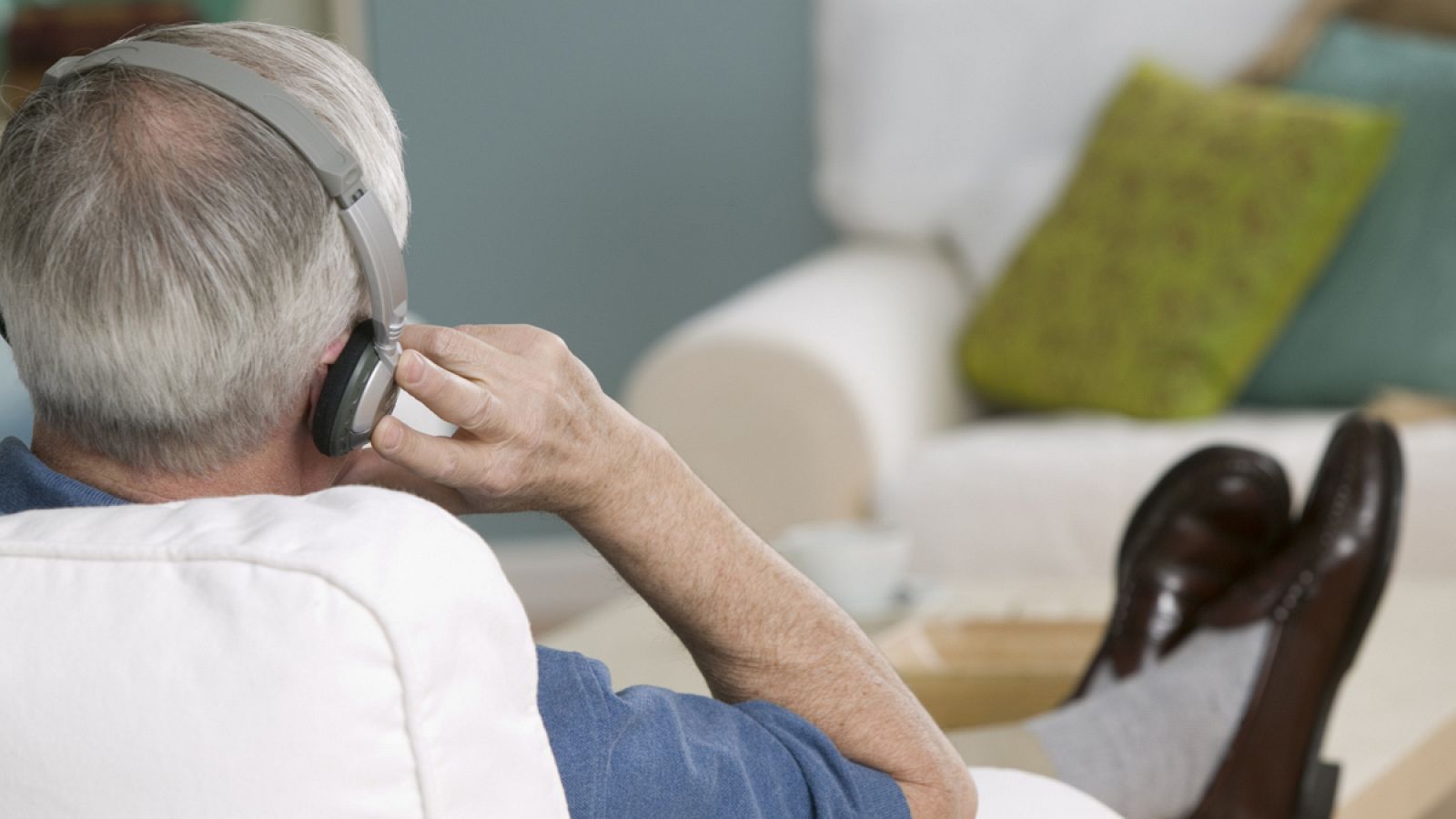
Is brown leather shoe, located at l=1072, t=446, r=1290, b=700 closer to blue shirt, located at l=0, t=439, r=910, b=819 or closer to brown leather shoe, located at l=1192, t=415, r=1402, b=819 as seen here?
brown leather shoe, located at l=1192, t=415, r=1402, b=819

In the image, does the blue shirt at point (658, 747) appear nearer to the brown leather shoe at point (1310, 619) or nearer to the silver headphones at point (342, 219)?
the silver headphones at point (342, 219)

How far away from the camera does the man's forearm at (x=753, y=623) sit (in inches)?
30.6

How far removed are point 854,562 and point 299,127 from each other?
114 cm

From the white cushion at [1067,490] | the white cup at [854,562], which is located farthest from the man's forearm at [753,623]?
the white cushion at [1067,490]

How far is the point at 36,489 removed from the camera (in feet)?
2.27

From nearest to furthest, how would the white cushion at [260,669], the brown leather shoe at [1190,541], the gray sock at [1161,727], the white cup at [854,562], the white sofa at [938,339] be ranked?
the white cushion at [260,669], the gray sock at [1161,727], the brown leather shoe at [1190,541], the white cup at [854,562], the white sofa at [938,339]

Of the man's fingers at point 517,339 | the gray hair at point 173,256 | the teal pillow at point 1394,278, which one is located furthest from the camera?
the teal pillow at point 1394,278

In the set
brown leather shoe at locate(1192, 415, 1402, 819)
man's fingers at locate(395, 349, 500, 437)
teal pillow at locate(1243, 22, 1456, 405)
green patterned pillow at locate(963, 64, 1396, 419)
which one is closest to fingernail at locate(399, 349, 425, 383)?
man's fingers at locate(395, 349, 500, 437)

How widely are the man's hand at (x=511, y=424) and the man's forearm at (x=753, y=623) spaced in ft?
0.06

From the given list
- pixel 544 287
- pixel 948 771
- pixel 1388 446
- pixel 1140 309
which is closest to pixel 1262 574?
pixel 1388 446

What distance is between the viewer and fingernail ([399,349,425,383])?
2.23 feet

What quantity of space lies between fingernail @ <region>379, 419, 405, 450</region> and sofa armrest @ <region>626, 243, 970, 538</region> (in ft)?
5.44

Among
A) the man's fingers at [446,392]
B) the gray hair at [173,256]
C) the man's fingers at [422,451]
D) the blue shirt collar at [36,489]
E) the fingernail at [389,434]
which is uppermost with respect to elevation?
the gray hair at [173,256]

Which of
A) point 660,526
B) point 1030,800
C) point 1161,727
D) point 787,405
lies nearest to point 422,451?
point 660,526
